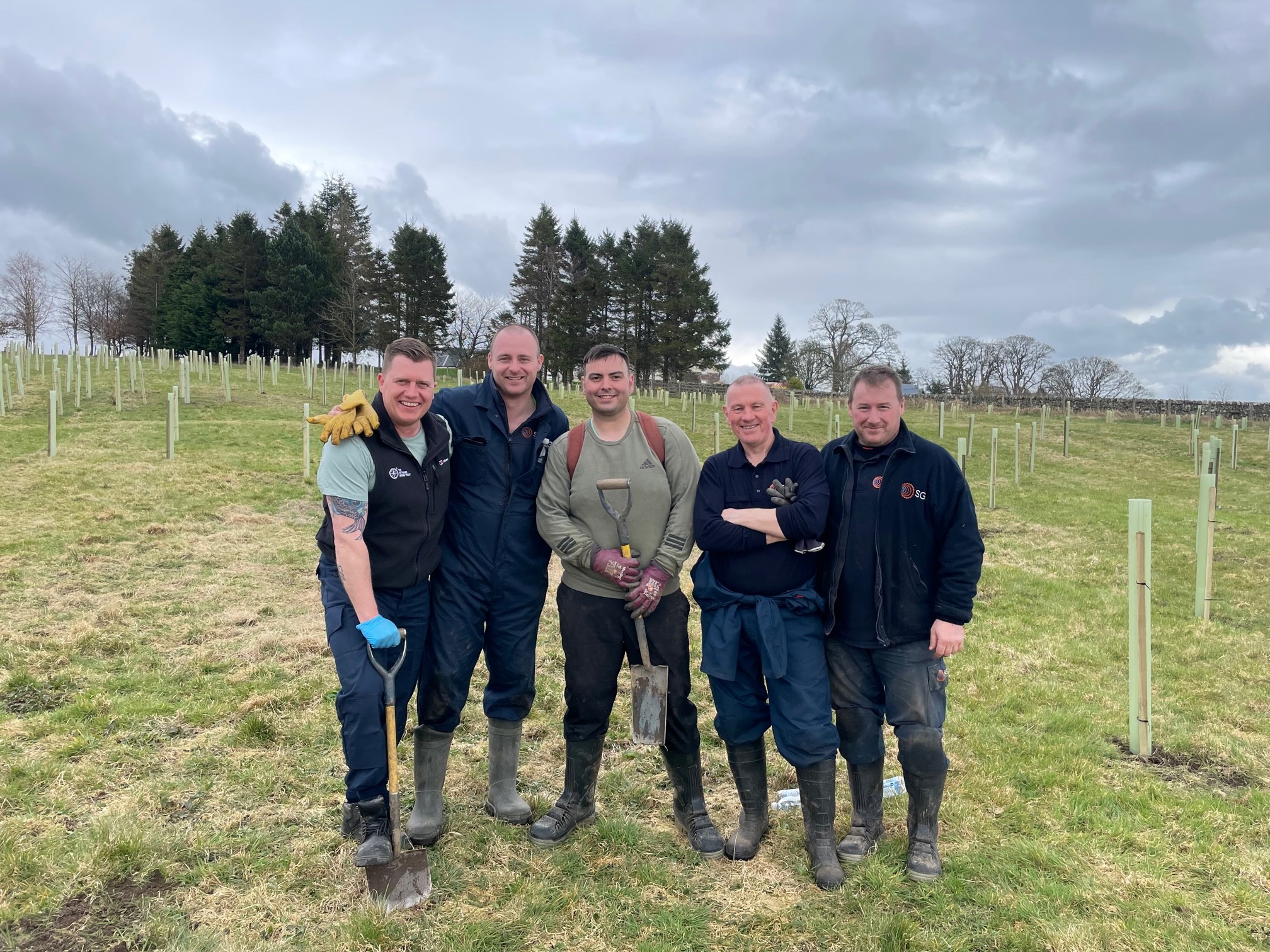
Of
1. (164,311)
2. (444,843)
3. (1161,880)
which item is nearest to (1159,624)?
(1161,880)

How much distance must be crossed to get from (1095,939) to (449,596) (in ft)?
10.1

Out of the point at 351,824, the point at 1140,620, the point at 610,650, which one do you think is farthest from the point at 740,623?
the point at 1140,620

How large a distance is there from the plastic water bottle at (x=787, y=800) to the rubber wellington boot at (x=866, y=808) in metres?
0.41

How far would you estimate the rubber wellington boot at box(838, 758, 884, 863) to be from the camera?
3.53 meters

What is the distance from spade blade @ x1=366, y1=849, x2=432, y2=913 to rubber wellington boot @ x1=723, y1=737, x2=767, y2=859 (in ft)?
4.64

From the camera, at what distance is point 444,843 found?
3619 millimetres

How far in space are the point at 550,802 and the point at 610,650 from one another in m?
1.15

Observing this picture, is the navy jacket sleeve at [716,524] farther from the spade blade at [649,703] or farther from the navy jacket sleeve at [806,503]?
the spade blade at [649,703]

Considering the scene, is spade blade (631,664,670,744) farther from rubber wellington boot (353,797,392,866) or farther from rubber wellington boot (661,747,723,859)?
rubber wellington boot (353,797,392,866)

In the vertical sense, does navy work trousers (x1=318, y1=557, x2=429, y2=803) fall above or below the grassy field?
above

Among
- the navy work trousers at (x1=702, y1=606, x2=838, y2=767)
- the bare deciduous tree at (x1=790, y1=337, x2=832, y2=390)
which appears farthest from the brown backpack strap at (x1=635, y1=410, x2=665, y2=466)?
the bare deciduous tree at (x1=790, y1=337, x2=832, y2=390)

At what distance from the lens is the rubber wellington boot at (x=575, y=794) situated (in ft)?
12.1

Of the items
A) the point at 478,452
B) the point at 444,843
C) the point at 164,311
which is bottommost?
the point at 444,843

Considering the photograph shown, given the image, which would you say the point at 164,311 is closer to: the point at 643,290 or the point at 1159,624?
the point at 643,290
